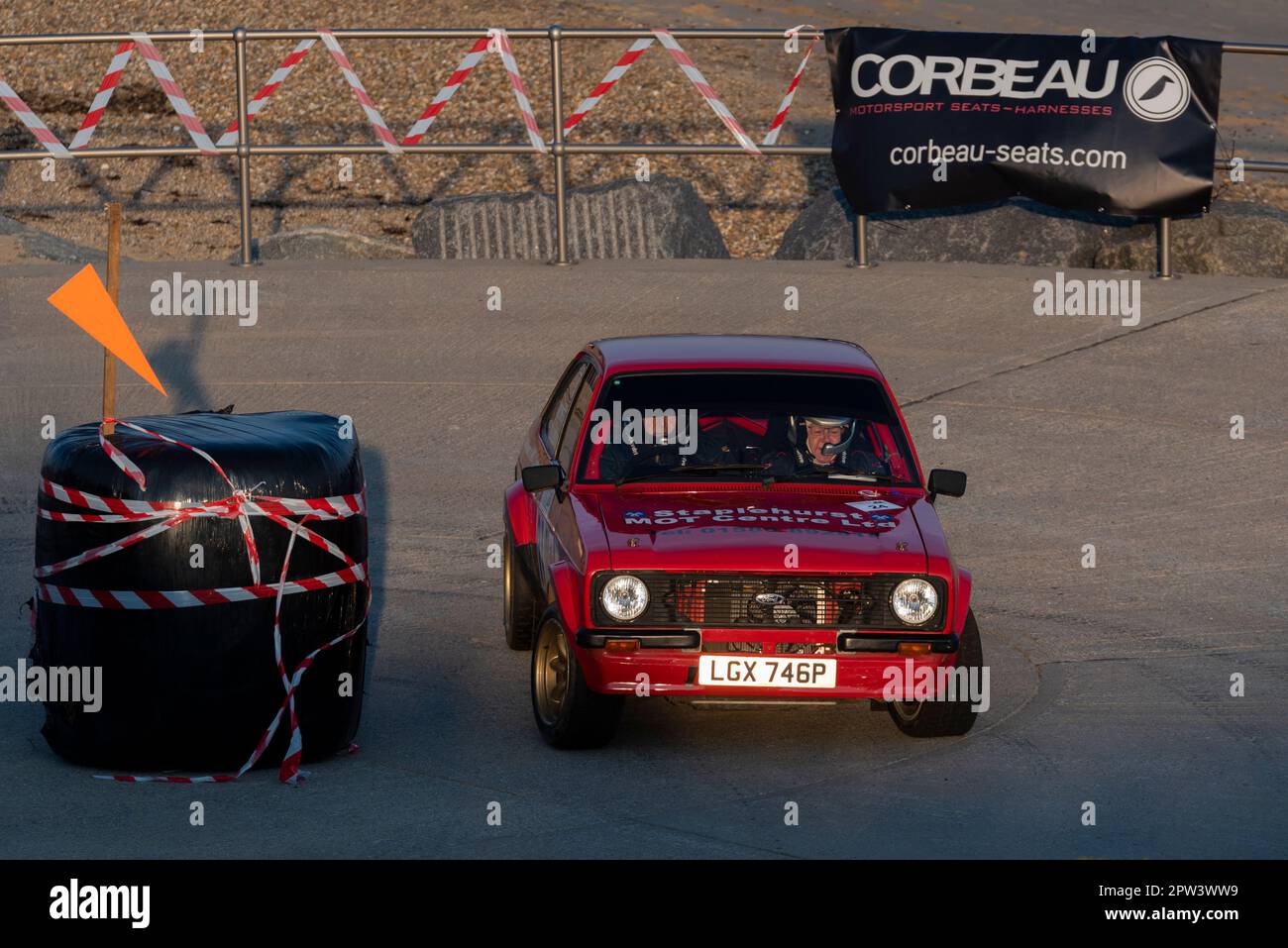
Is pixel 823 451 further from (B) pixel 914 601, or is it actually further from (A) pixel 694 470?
(B) pixel 914 601

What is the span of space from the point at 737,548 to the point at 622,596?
0.48 meters

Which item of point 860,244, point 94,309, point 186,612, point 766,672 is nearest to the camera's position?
point 186,612

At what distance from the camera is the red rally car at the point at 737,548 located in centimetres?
760

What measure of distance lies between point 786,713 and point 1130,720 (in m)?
1.43

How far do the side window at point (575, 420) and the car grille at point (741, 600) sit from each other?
118 cm

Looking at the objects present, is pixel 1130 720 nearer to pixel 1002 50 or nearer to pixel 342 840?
pixel 342 840

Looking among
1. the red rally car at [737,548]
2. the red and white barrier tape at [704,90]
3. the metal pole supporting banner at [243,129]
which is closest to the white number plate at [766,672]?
the red rally car at [737,548]

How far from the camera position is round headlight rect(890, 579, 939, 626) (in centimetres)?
772

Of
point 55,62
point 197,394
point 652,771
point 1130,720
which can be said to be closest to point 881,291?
point 197,394

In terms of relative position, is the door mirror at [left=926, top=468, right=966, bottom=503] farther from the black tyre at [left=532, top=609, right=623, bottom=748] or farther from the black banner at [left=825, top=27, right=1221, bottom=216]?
the black banner at [left=825, top=27, right=1221, bottom=216]

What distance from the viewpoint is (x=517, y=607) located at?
9.31 metres

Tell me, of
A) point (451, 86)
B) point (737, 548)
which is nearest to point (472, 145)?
point (451, 86)

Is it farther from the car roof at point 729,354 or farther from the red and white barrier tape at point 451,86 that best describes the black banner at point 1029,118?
the car roof at point 729,354

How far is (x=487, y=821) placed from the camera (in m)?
6.88
